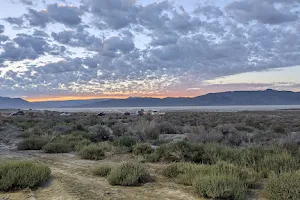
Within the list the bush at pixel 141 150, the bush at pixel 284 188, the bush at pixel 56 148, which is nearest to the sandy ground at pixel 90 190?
the bush at pixel 284 188

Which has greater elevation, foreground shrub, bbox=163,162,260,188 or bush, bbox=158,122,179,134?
foreground shrub, bbox=163,162,260,188

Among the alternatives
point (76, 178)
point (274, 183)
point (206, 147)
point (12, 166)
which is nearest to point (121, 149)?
point (206, 147)

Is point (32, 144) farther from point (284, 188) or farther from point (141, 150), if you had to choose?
point (284, 188)

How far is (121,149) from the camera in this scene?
1491 cm

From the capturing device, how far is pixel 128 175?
8.74m

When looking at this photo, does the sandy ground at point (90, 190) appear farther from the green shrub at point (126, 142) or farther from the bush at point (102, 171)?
the green shrub at point (126, 142)

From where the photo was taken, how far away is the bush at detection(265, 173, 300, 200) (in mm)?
6812

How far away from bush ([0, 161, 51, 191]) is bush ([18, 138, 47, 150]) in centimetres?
797

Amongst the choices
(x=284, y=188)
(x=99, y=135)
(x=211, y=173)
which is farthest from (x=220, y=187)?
(x=99, y=135)

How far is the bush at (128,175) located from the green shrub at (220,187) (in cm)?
175

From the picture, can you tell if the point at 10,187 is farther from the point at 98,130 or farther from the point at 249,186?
the point at 98,130

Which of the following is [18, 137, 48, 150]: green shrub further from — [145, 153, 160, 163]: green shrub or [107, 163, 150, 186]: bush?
[107, 163, 150, 186]: bush

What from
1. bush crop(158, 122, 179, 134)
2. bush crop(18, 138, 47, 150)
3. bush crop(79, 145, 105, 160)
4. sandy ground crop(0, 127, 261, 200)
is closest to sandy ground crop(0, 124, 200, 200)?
sandy ground crop(0, 127, 261, 200)

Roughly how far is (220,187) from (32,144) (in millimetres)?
12468
